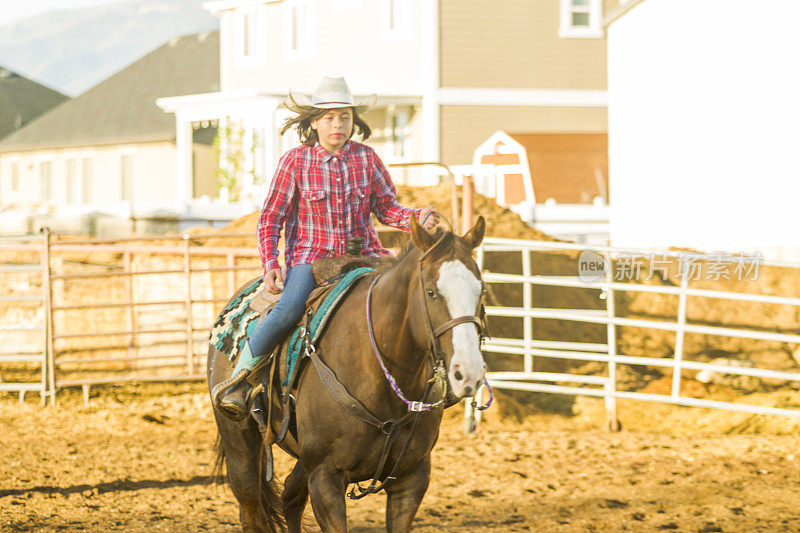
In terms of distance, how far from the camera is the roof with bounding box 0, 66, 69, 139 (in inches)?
1678

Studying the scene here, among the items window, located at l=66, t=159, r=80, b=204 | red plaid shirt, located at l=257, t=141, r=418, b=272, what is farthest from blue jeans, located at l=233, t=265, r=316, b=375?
window, located at l=66, t=159, r=80, b=204

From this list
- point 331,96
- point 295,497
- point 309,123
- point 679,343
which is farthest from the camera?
point 679,343

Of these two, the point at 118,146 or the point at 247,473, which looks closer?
the point at 247,473

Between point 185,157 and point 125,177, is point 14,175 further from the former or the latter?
point 185,157

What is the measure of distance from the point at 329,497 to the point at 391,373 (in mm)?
608

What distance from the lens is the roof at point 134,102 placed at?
32688mm

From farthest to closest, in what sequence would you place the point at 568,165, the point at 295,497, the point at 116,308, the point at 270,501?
the point at 568,165 < the point at 116,308 < the point at 270,501 < the point at 295,497

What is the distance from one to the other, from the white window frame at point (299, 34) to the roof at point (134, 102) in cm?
648

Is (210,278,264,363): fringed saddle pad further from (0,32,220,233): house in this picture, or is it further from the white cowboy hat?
(0,32,220,233): house

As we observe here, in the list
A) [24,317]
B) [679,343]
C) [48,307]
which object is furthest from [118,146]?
[679,343]

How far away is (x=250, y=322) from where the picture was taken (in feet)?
16.2

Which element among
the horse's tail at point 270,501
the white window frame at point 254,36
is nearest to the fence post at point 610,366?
the horse's tail at point 270,501

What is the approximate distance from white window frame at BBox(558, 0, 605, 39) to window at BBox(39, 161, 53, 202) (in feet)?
68.6

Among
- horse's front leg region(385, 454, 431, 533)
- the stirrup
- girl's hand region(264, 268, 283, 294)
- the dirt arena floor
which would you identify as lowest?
the dirt arena floor
